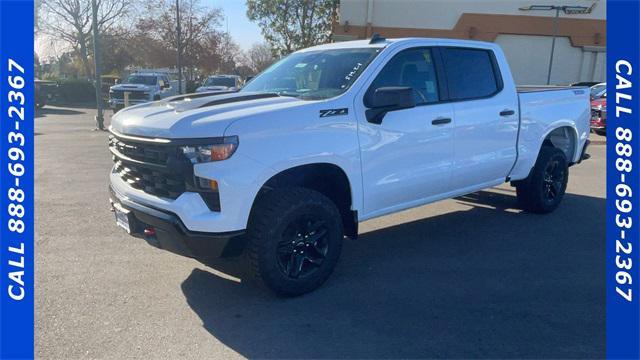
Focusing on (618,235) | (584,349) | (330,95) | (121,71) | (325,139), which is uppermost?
(121,71)

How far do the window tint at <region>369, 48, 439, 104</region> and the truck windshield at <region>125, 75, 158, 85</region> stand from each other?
20868mm

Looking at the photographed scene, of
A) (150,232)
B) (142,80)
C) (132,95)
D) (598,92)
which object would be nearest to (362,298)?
(150,232)

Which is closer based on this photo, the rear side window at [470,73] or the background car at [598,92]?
the rear side window at [470,73]

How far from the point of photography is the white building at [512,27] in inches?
1043

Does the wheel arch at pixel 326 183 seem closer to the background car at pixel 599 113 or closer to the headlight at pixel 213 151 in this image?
the headlight at pixel 213 151

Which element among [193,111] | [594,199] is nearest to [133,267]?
[193,111]

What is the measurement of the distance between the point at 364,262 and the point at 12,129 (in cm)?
313

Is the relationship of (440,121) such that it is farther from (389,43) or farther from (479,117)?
(389,43)

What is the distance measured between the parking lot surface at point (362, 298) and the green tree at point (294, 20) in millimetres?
29589

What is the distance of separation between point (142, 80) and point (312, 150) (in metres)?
21.9

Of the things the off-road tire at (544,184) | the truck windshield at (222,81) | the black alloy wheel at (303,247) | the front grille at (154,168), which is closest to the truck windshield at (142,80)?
the truck windshield at (222,81)

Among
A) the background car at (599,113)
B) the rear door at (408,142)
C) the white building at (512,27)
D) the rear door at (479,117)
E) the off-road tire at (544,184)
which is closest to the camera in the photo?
the rear door at (408,142)

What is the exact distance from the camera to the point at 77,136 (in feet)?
47.9

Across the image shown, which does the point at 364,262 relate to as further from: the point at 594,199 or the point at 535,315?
the point at 594,199
